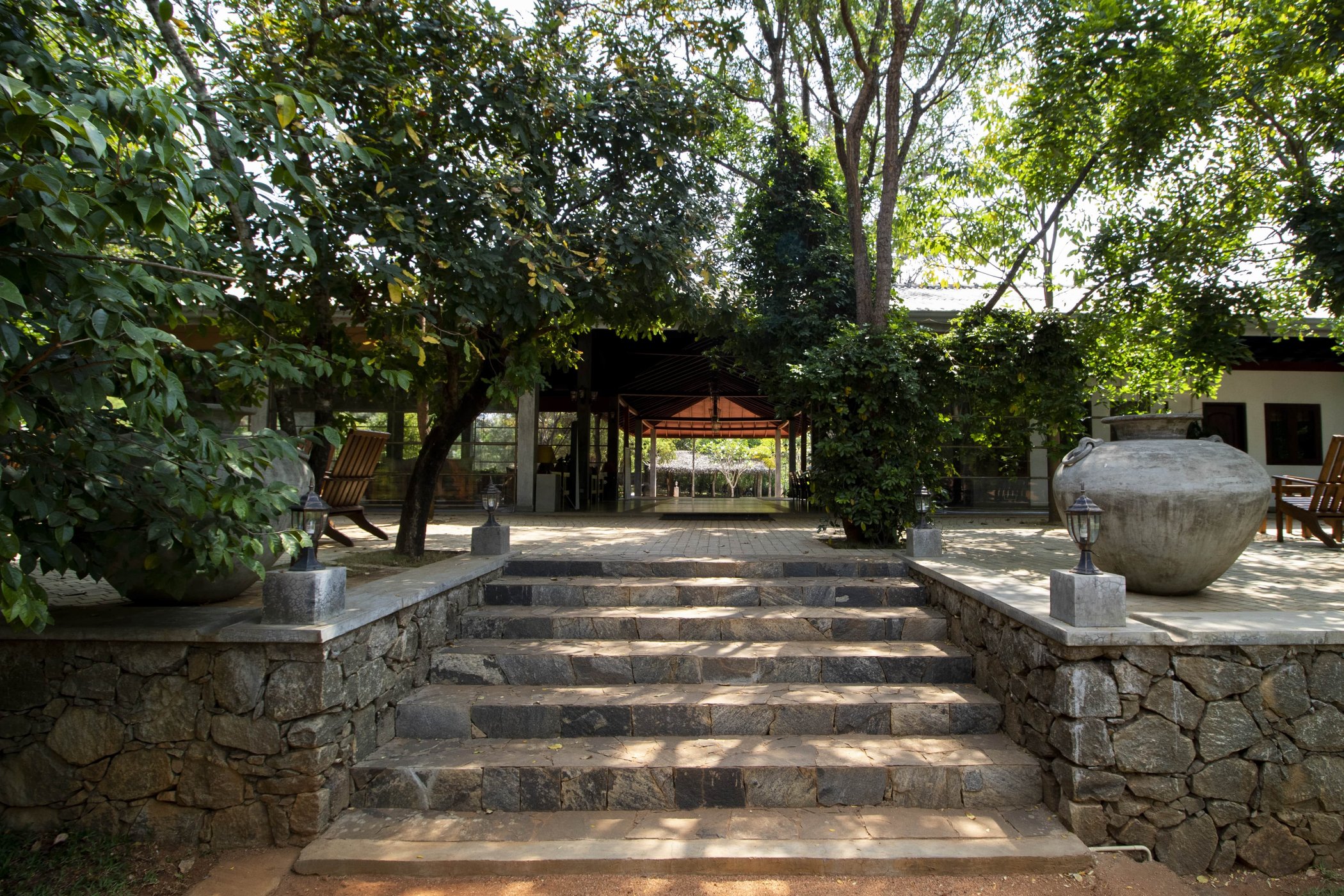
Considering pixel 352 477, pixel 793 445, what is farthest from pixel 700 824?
pixel 793 445

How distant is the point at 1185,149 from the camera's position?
7234 mm

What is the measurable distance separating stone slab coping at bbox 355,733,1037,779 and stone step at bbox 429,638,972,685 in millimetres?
391

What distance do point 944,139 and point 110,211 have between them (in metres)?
11.0

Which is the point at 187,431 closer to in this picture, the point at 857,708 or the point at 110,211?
the point at 110,211

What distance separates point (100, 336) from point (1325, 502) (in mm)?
9072

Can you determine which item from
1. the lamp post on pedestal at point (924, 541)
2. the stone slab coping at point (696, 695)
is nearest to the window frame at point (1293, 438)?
the lamp post on pedestal at point (924, 541)

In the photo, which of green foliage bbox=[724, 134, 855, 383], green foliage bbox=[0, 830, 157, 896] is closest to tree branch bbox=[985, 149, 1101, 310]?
green foliage bbox=[724, 134, 855, 383]

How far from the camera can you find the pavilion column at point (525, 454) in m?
11.1

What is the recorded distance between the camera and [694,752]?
3.15 metres

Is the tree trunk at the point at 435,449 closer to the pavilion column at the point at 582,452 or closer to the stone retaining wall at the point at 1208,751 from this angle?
the stone retaining wall at the point at 1208,751

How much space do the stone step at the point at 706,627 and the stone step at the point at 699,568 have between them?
2.38 ft

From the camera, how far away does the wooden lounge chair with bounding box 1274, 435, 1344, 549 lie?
6.43 m

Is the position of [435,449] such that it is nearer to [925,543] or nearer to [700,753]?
[700,753]

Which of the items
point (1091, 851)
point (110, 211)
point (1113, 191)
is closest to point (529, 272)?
point (110, 211)
